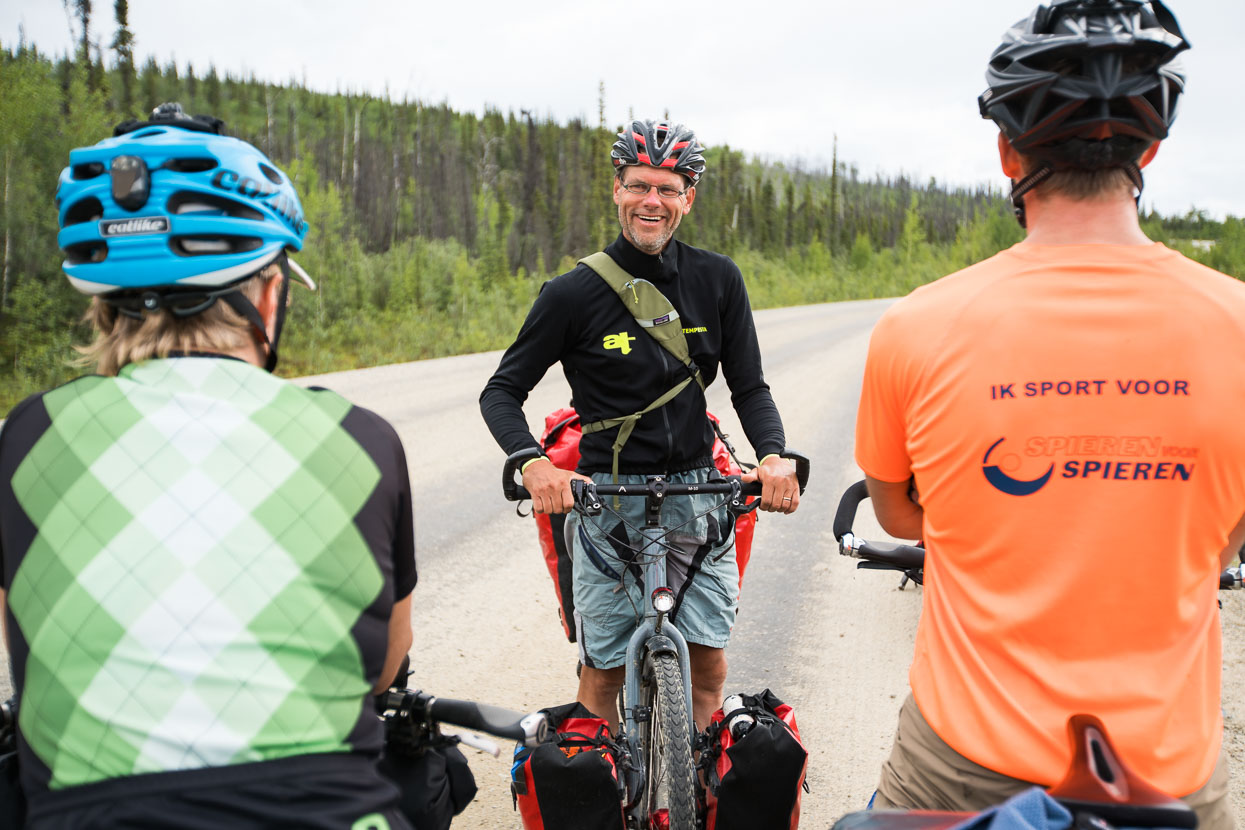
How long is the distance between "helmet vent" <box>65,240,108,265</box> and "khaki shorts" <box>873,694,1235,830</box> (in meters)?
1.83

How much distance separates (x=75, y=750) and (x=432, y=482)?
729 centimetres

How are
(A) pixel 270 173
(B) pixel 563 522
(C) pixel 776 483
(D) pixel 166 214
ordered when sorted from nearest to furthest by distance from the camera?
(D) pixel 166 214 → (A) pixel 270 173 → (C) pixel 776 483 → (B) pixel 563 522

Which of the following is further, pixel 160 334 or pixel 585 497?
pixel 585 497

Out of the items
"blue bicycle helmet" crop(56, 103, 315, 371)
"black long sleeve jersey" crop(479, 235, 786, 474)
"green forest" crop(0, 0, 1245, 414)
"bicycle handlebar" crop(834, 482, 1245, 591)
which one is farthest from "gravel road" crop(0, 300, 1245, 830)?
"green forest" crop(0, 0, 1245, 414)

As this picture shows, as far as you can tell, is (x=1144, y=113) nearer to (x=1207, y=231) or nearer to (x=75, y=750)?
(x=75, y=750)

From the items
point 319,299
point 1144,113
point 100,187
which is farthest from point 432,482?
point 319,299

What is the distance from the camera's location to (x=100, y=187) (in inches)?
71.0

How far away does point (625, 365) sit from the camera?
10.9 feet

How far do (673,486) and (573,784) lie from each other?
3.33 ft

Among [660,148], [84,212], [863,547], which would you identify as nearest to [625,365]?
[660,148]

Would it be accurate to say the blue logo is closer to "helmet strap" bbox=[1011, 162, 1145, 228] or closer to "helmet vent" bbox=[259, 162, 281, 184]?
"helmet strap" bbox=[1011, 162, 1145, 228]

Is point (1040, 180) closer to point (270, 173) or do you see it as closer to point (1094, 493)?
point (1094, 493)

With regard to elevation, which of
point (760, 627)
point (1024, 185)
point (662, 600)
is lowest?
point (760, 627)

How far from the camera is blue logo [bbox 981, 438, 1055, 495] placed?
4.97 ft
